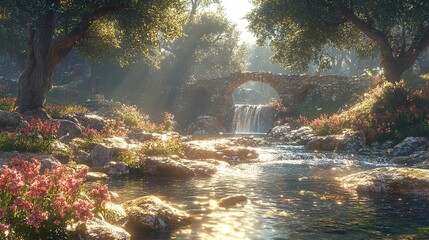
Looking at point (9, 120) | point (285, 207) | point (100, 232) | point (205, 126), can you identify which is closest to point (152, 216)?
point (100, 232)

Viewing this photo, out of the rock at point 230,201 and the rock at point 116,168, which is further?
the rock at point 116,168

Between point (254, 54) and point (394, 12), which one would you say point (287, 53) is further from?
point (254, 54)

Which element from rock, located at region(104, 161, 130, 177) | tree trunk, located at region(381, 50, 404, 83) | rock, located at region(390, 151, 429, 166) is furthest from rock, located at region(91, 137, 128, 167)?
tree trunk, located at region(381, 50, 404, 83)

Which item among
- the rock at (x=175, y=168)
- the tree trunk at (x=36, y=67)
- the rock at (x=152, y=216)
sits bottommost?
the rock at (x=152, y=216)

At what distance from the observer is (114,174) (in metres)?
16.3

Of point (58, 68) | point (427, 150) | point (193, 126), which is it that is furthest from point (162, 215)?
point (58, 68)

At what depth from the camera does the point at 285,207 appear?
10664mm

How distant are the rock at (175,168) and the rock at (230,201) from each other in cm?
501

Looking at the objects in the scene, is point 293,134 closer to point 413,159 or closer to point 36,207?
point 413,159

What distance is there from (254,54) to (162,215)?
126666 millimetres

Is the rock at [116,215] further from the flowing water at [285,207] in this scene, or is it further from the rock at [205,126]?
the rock at [205,126]

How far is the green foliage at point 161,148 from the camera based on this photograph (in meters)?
20.2

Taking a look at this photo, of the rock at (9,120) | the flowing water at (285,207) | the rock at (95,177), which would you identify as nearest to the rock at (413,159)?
the flowing water at (285,207)

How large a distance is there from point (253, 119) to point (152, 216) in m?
42.2
